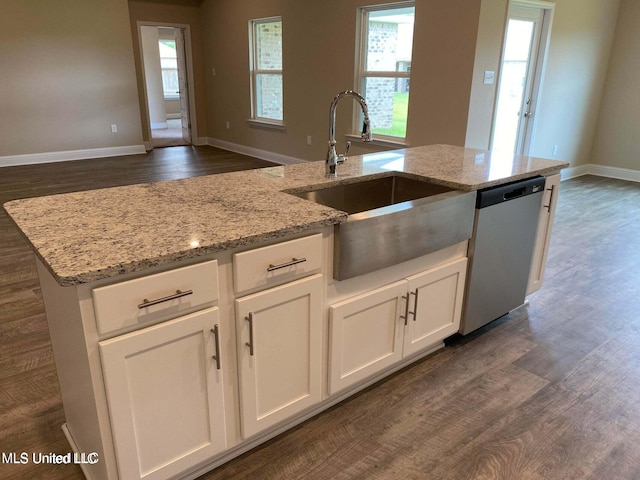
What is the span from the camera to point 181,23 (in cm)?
803

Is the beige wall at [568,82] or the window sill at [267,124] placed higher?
the beige wall at [568,82]

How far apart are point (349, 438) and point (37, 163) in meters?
6.81

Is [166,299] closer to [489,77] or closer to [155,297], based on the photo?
[155,297]

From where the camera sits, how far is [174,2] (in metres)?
7.84

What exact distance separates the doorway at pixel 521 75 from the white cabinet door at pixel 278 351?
3936 millimetres

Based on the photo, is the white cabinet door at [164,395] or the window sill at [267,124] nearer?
the white cabinet door at [164,395]

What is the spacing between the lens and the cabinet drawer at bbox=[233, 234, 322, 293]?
1455 millimetres

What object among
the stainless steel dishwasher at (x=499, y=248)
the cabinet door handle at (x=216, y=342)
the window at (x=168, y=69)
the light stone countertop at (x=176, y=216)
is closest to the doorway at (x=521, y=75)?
the stainless steel dishwasher at (x=499, y=248)

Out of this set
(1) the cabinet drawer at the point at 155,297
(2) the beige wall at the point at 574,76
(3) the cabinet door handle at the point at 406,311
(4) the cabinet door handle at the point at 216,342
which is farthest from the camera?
(2) the beige wall at the point at 574,76

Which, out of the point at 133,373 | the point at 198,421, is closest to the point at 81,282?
the point at 133,373

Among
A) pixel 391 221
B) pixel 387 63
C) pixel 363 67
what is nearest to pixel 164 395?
pixel 391 221

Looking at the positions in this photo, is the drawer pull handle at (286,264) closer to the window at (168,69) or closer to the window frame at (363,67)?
the window frame at (363,67)

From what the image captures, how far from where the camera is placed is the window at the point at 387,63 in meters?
5.13

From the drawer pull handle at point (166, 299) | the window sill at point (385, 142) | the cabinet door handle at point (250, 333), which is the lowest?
the cabinet door handle at point (250, 333)
